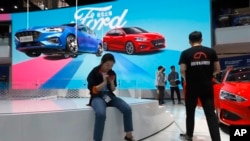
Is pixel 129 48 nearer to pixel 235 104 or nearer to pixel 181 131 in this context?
pixel 181 131

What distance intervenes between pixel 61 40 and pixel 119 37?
7.28 feet

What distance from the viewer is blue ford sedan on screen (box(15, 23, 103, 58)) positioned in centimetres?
1040

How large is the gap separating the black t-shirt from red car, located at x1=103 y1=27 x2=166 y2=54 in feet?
24.9

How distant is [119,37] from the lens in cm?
1124

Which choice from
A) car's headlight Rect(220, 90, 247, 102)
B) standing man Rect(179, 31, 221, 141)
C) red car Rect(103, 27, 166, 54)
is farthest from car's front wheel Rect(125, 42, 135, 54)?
standing man Rect(179, 31, 221, 141)

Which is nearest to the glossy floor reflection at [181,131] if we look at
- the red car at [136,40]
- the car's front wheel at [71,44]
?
the red car at [136,40]

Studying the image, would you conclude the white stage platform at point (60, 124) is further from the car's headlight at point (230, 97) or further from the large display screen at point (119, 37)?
the large display screen at point (119, 37)

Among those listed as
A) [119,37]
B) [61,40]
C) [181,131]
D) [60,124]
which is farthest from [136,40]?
[60,124]

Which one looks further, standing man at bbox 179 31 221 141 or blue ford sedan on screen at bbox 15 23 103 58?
blue ford sedan on screen at bbox 15 23 103 58

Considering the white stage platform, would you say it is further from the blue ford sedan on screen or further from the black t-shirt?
the blue ford sedan on screen

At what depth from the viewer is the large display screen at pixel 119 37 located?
10.2 metres

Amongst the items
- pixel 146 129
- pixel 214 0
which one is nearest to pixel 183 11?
pixel 214 0

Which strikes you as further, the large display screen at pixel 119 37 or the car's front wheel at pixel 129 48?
the car's front wheel at pixel 129 48

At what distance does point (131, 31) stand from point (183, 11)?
78.5 inches
